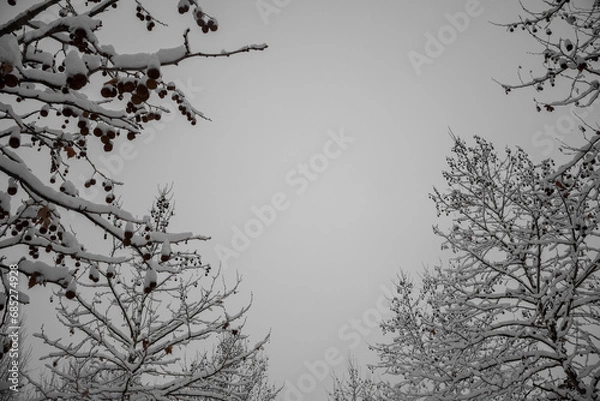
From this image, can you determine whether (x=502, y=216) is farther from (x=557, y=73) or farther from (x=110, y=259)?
(x=110, y=259)

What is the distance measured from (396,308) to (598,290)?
556 centimetres

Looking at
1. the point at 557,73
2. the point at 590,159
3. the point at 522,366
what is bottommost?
the point at 522,366

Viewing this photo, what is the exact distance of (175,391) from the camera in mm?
4418

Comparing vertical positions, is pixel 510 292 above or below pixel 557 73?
below

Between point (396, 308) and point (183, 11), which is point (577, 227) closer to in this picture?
point (183, 11)

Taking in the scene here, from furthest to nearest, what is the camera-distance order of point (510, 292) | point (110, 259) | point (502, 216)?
point (502, 216)
point (510, 292)
point (110, 259)

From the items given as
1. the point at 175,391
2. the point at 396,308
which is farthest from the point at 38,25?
the point at 396,308

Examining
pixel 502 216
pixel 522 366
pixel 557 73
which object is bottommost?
pixel 522 366

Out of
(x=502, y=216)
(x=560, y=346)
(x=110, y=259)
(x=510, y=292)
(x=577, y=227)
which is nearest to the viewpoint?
(x=110, y=259)

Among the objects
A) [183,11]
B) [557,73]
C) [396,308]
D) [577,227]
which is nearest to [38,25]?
[183,11]

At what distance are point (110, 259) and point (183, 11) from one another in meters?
1.98

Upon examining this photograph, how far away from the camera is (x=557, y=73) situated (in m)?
3.72

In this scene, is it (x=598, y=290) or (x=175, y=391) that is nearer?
(x=175, y=391)

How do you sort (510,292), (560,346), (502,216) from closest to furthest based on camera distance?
(560,346), (510,292), (502,216)
